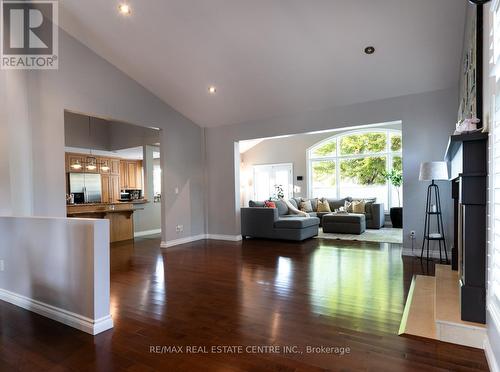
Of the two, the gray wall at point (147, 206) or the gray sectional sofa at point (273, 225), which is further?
the gray wall at point (147, 206)

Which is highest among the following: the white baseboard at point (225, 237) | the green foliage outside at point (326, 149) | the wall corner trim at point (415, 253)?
the green foliage outside at point (326, 149)

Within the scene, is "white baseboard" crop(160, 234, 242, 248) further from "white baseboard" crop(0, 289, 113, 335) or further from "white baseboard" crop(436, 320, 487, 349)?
"white baseboard" crop(436, 320, 487, 349)

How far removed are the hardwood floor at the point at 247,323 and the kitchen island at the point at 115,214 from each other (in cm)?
217

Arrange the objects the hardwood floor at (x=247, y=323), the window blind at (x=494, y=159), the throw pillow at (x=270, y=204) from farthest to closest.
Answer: the throw pillow at (x=270, y=204) < the hardwood floor at (x=247, y=323) < the window blind at (x=494, y=159)

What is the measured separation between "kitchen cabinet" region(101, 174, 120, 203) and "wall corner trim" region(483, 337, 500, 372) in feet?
29.3

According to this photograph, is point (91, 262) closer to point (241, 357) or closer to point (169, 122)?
point (241, 357)

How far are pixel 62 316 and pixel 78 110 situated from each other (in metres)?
3.13

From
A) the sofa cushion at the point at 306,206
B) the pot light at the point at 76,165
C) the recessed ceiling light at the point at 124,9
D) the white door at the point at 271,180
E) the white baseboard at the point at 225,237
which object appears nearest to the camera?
the recessed ceiling light at the point at 124,9

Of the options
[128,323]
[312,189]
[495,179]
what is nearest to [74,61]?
[128,323]

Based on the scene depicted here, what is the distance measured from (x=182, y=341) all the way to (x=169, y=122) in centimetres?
468

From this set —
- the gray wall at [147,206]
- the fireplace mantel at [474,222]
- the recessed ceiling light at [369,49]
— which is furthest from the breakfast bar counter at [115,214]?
the fireplace mantel at [474,222]

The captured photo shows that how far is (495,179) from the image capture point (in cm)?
172

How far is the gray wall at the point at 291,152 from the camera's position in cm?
1003

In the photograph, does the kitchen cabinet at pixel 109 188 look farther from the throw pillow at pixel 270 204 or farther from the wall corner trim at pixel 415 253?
the wall corner trim at pixel 415 253
